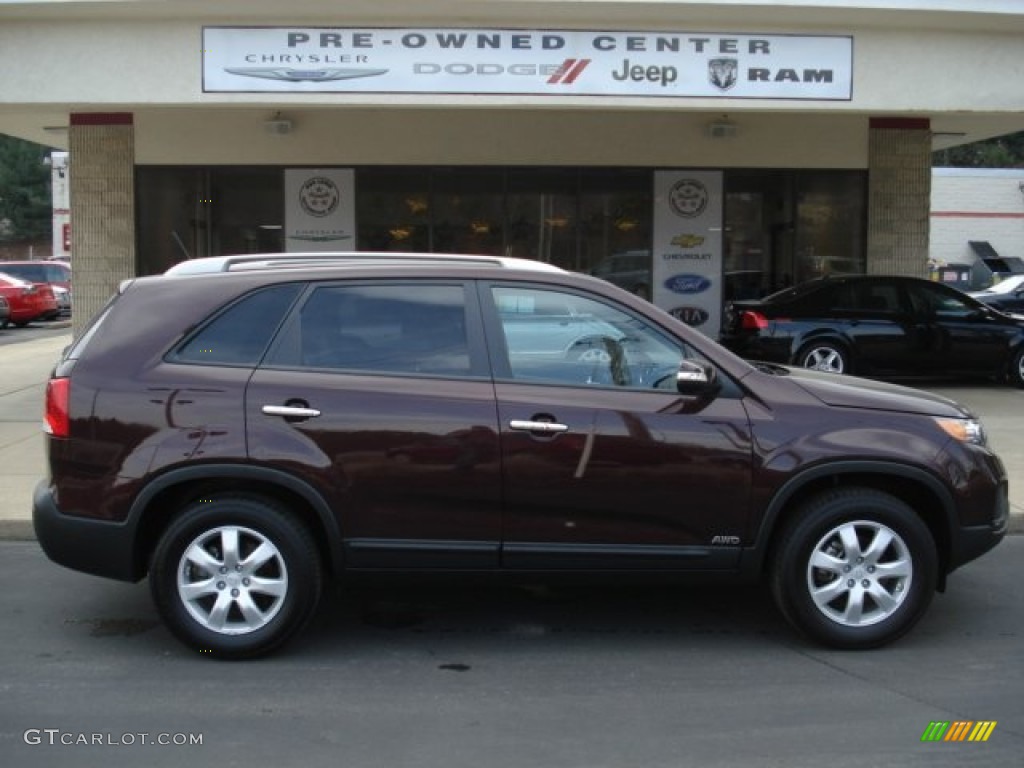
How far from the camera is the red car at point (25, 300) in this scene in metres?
24.1

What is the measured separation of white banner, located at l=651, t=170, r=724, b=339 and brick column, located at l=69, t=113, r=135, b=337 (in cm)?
731

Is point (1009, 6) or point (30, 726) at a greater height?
point (1009, 6)

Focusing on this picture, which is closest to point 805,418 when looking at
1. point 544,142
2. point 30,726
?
point 30,726

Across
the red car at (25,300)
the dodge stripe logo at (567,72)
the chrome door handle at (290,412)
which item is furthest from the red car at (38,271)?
the chrome door handle at (290,412)

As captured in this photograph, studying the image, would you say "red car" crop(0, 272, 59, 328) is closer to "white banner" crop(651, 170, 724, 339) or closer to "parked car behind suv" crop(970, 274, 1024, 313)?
"white banner" crop(651, 170, 724, 339)

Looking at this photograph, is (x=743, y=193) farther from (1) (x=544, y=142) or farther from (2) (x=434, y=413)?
(2) (x=434, y=413)

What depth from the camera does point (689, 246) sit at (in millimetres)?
15148

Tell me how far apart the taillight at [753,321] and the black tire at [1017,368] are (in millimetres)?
3339

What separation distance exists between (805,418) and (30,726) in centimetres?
348

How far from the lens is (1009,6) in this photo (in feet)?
36.2

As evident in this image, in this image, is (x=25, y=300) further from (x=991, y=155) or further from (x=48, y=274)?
(x=991, y=155)

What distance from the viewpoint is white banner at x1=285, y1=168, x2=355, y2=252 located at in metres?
14.8

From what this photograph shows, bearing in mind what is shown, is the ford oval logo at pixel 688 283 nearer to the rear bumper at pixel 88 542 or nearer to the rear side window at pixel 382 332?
the rear side window at pixel 382 332

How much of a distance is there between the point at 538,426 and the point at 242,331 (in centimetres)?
142
